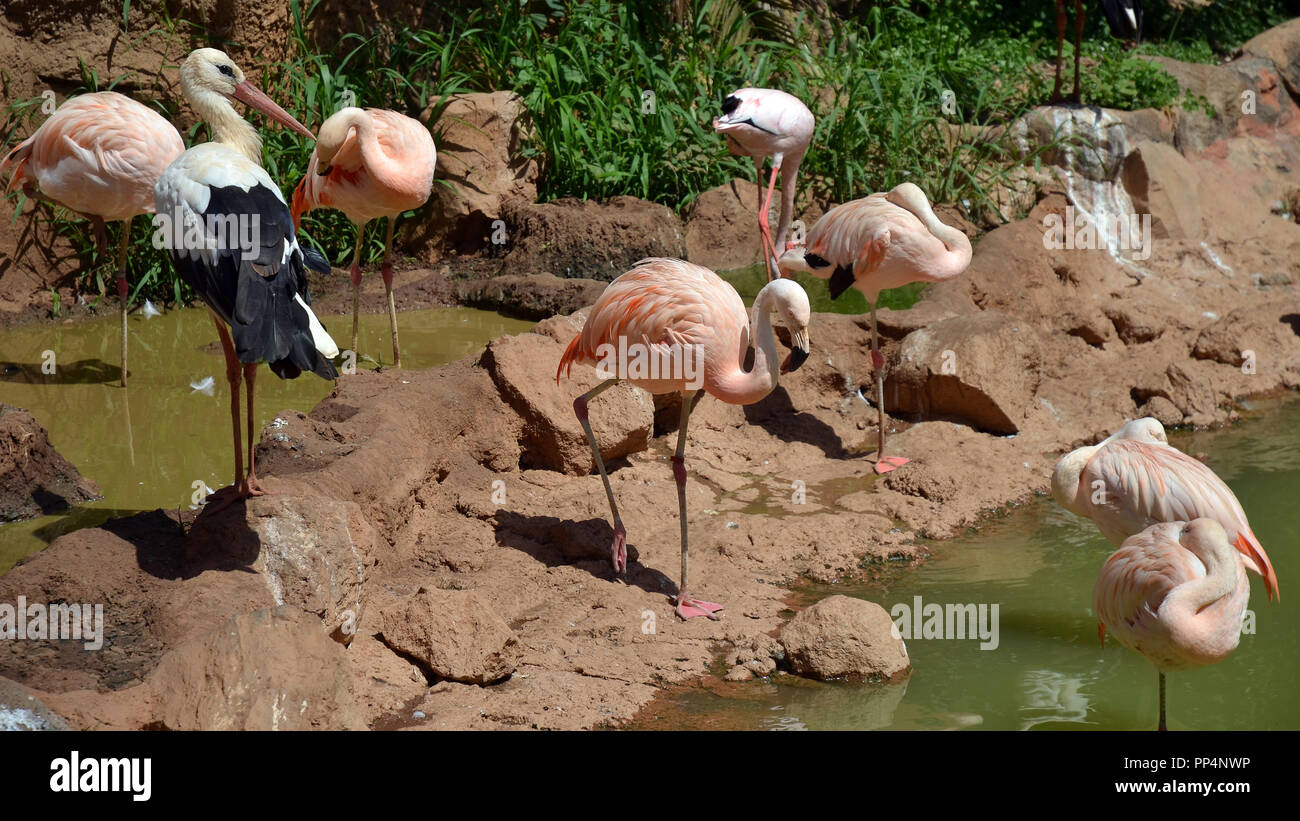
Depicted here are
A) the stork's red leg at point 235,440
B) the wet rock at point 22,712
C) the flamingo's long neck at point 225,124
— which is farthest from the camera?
the flamingo's long neck at point 225,124

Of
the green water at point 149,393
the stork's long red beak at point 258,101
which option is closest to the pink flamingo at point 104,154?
the green water at point 149,393

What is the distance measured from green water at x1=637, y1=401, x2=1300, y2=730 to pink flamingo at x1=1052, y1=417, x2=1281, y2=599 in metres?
0.34

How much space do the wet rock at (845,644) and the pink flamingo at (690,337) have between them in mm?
517

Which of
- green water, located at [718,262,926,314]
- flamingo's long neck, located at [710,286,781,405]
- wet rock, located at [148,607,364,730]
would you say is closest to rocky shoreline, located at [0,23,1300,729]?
wet rock, located at [148,607,364,730]

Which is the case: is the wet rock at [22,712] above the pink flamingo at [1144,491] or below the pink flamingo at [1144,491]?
below

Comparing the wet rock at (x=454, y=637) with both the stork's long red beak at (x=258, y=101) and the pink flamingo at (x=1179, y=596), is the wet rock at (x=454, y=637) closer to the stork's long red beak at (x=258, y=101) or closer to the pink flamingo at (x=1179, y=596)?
the pink flamingo at (x=1179, y=596)

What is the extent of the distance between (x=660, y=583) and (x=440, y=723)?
1381 millimetres

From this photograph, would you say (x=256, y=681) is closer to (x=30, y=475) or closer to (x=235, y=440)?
(x=235, y=440)

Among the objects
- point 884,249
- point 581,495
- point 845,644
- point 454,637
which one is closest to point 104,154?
point 581,495

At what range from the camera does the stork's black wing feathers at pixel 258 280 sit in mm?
4027

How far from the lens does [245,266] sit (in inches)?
165

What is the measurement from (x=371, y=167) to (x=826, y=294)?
122 inches

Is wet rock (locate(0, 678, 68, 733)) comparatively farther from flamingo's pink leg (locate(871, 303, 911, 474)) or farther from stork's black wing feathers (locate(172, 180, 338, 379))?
flamingo's pink leg (locate(871, 303, 911, 474))

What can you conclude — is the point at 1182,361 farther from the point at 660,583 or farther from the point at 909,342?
the point at 660,583
